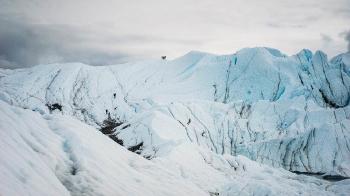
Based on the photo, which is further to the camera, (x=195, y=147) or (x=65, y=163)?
(x=195, y=147)

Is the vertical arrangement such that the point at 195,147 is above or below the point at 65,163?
below

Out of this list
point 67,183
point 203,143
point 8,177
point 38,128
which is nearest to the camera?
point 8,177

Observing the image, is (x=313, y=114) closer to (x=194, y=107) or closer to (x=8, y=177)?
(x=194, y=107)

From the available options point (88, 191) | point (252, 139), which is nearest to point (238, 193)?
point (88, 191)

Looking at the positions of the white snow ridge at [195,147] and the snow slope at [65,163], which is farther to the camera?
the white snow ridge at [195,147]

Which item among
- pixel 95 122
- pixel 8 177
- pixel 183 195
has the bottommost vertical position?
pixel 95 122

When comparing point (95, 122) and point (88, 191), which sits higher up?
point (88, 191)

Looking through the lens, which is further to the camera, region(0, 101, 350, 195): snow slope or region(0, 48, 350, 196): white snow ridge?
region(0, 48, 350, 196): white snow ridge

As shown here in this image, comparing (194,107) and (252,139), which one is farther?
(194,107)

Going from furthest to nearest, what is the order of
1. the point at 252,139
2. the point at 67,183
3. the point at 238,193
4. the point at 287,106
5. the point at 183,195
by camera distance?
1. the point at 287,106
2. the point at 252,139
3. the point at 238,193
4. the point at 183,195
5. the point at 67,183
